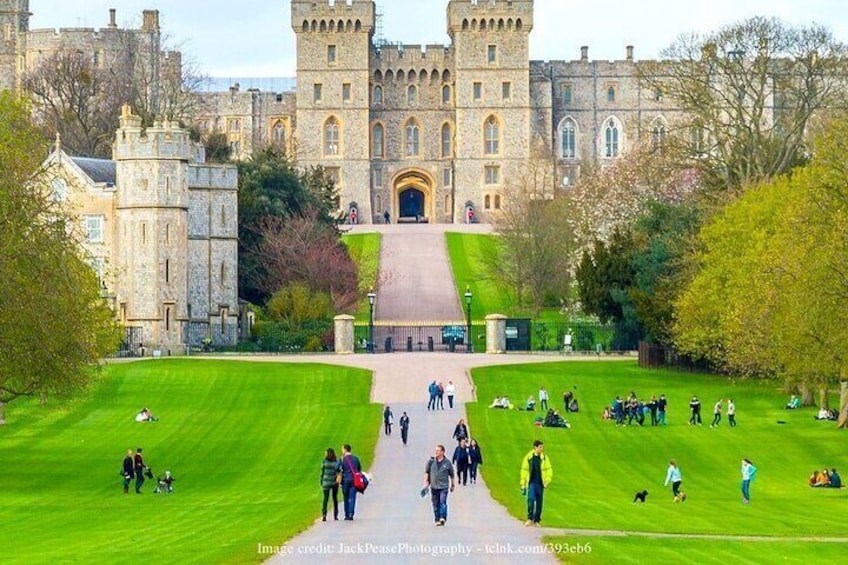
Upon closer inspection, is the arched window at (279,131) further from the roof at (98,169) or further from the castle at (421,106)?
the roof at (98,169)

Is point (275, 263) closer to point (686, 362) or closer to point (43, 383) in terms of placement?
point (686, 362)

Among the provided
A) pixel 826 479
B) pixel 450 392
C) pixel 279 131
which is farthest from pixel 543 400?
pixel 279 131

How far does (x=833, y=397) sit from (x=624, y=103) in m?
69.2

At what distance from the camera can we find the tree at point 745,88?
3049 inches

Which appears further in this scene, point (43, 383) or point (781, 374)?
point (781, 374)

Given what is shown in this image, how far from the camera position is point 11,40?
130 meters

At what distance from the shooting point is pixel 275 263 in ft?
274

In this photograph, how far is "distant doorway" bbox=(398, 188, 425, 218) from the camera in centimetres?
12700

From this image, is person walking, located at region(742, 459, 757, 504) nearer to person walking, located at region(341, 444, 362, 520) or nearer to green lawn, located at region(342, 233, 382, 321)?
person walking, located at region(341, 444, 362, 520)

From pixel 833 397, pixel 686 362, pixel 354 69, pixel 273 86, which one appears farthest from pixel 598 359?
pixel 273 86

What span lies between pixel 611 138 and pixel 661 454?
82.0 meters

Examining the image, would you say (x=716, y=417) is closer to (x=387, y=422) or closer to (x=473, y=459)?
(x=387, y=422)

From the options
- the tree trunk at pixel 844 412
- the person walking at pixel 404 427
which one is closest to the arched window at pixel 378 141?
the tree trunk at pixel 844 412

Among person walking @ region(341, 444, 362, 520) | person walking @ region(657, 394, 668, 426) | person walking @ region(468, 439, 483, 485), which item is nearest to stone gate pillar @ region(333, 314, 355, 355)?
person walking @ region(657, 394, 668, 426)
